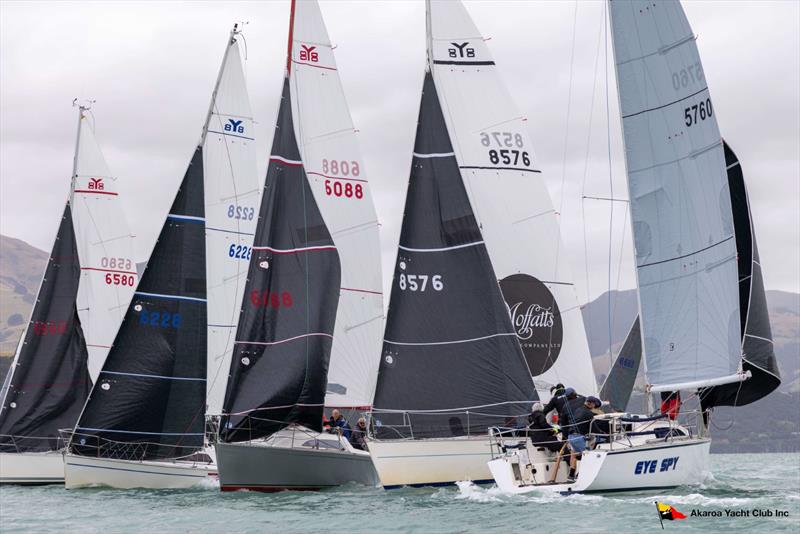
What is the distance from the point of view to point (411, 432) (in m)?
24.9

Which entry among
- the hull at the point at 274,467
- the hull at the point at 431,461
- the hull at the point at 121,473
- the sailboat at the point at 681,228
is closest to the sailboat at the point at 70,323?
the hull at the point at 121,473

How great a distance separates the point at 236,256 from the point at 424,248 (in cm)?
968

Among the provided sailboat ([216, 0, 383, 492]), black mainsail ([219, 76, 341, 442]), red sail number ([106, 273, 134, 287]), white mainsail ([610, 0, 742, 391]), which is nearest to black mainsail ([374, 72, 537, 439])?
sailboat ([216, 0, 383, 492])

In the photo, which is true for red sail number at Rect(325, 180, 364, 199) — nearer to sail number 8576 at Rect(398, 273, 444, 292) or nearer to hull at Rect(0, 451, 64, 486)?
sail number 8576 at Rect(398, 273, 444, 292)

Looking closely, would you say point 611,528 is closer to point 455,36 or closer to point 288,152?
point 288,152

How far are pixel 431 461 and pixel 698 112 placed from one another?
32.8 ft

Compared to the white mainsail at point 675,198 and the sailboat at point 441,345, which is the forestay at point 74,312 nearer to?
the sailboat at point 441,345

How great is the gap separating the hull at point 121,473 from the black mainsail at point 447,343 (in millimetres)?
Answer: 6806

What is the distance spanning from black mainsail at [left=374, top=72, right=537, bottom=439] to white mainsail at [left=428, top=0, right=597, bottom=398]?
4996mm

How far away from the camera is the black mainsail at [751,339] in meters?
26.6

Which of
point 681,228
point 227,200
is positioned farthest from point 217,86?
point 681,228

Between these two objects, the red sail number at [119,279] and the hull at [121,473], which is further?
the red sail number at [119,279]

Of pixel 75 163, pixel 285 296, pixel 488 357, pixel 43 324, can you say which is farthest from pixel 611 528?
pixel 75 163

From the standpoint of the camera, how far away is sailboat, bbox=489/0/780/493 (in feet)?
83.9
